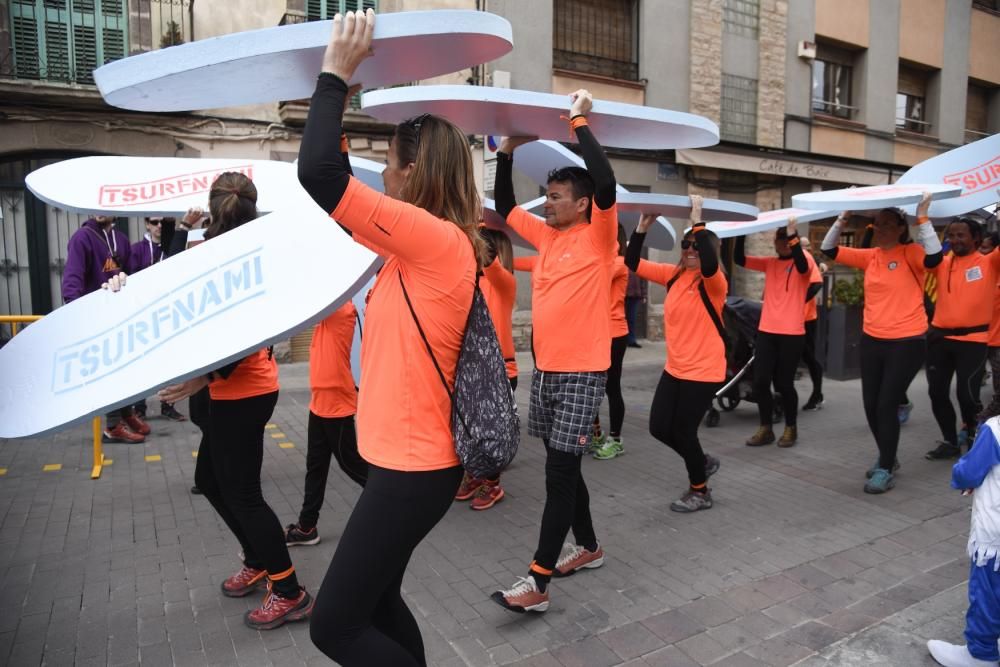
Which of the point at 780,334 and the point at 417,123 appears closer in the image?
the point at 417,123

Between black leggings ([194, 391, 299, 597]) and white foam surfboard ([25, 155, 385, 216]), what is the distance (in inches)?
45.7

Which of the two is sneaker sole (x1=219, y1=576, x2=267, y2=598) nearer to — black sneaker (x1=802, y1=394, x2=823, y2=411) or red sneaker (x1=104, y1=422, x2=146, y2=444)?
red sneaker (x1=104, y1=422, x2=146, y2=444)

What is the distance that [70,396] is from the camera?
8.48 feet

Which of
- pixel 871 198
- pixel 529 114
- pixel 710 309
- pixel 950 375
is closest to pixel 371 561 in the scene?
pixel 529 114

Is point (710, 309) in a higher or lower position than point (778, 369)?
higher

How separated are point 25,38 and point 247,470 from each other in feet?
35.0

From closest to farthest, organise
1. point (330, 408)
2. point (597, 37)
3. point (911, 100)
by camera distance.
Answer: point (330, 408), point (597, 37), point (911, 100)

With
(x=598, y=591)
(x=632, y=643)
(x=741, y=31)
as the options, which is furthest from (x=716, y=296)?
(x=741, y=31)

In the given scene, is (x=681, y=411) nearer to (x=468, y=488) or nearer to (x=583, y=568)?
(x=583, y=568)

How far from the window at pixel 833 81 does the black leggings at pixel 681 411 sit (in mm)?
14910

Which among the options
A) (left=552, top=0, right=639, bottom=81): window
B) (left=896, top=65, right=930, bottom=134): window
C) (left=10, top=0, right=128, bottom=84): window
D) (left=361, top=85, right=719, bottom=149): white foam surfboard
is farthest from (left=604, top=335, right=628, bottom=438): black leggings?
(left=896, top=65, right=930, bottom=134): window

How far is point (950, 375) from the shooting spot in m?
5.99

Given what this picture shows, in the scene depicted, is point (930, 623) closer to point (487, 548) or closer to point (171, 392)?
point (487, 548)

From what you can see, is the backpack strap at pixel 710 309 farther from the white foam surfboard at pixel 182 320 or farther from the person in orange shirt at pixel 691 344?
the white foam surfboard at pixel 182 320
